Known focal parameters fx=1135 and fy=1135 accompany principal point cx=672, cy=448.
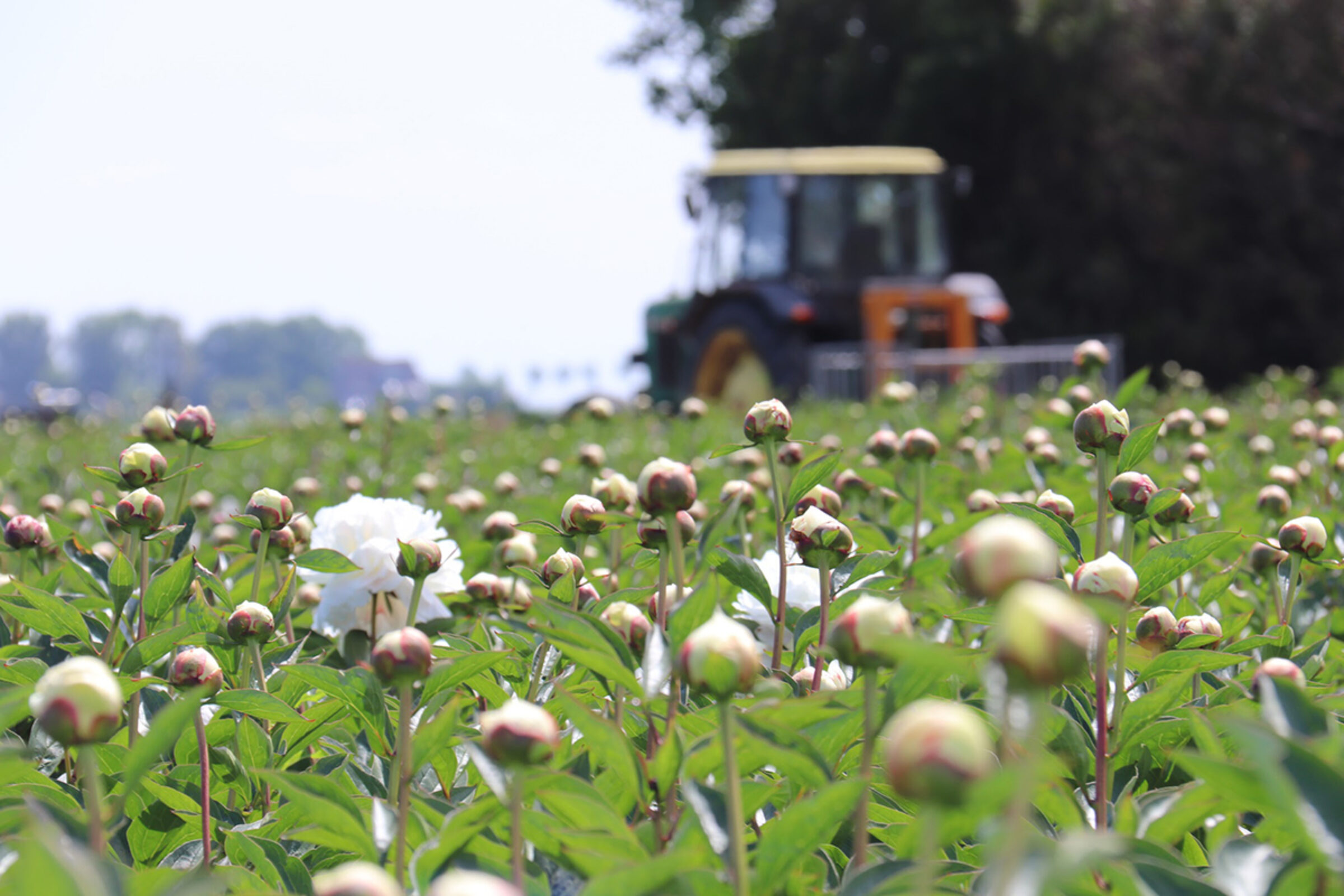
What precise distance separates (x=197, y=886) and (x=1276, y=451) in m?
3.34

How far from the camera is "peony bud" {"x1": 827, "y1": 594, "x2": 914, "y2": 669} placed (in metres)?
0.59

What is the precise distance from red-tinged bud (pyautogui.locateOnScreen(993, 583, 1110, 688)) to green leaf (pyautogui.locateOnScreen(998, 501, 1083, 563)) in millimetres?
621

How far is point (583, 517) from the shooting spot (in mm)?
1085

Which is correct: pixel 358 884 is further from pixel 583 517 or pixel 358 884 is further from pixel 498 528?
pixel 498 528

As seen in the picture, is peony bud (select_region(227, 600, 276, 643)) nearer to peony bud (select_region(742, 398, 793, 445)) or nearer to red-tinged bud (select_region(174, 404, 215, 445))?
red-tinged bud (select_region(174, 404, 215, 445))

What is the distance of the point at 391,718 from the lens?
3.07 ft

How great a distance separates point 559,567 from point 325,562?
247 mm

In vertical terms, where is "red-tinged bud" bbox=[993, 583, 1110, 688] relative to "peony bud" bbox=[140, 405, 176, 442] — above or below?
above

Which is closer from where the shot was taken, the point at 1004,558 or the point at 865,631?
the point at 1004,558

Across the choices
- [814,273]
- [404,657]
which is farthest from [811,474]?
[814,273]

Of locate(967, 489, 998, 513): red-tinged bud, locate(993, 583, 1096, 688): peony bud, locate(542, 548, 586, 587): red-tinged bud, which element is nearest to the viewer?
locate(993, 583, 1096, 688): peony bud

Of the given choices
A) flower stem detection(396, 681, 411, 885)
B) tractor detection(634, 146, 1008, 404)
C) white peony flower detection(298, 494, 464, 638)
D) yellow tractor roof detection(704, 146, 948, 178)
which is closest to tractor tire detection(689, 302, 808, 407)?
tractor detection(634, 146, 1008, 404)

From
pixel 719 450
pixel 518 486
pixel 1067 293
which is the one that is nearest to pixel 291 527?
pixel 719 450

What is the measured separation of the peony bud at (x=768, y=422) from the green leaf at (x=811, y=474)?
0.04 meters
